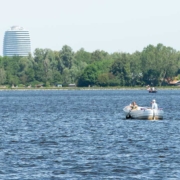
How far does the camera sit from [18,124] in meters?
71.4

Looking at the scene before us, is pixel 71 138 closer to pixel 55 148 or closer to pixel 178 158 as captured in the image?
pixel 55 148

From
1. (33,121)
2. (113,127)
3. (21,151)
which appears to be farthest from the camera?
(33,121)

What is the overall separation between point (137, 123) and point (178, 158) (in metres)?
28.1

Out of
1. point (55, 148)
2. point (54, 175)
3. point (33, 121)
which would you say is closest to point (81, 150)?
point (55, 148)

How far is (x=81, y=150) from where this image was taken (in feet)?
150

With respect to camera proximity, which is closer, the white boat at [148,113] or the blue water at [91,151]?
the blue water at [91,151]

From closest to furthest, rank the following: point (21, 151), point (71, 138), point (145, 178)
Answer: point (145, 178)
point (21, 151)
point (71, 138)

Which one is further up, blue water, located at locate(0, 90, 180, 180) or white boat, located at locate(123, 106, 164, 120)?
white boat, located at locate(123, 106, 164, 120)

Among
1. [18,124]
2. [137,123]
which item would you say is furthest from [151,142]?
[18,124]

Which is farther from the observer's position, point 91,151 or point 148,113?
point 148,113

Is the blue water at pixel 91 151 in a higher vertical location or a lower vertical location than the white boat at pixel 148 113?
lower

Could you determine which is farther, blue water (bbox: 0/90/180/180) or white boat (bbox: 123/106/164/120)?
white boat (bbox: 123/106/164/120)

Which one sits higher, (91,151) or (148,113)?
(148,113)

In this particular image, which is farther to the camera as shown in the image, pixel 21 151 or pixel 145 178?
pixel 21 151
